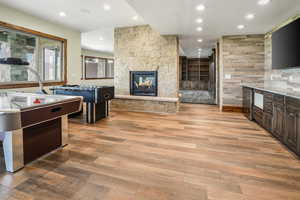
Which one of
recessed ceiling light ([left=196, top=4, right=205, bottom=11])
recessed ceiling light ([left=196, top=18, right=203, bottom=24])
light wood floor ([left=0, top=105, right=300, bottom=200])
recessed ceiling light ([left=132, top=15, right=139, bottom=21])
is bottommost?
light wood floor ([left=0, top=105, right=300, bottom=200])

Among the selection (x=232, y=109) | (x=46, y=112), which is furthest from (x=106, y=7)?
(x=232, y=109)

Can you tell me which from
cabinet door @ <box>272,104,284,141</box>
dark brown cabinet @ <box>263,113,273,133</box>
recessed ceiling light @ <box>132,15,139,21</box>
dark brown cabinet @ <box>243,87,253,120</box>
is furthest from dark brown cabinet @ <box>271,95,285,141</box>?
recessed ceiling light @ <box>132,15,139,21</box>

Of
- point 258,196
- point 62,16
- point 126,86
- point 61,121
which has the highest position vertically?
point 62,16

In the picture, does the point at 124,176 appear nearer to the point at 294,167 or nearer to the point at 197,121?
the point at 294,167

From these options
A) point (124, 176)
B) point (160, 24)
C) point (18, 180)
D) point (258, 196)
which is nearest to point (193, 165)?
point (258, 196)

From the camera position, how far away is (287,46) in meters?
3.51

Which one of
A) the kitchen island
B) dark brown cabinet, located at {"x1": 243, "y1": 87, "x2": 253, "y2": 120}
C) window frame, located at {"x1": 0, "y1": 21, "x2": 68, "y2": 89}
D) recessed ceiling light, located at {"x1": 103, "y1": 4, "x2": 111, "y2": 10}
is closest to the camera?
the kitchen island

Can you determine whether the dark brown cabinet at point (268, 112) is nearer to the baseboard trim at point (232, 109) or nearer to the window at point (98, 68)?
the baseboard trim at point (232, 109)

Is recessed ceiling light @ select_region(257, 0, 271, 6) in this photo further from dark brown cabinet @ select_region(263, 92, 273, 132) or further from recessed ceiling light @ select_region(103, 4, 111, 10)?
recessed ceiling light @ select_region(103, 4, 111, 10)

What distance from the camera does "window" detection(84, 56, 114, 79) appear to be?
10.8 m

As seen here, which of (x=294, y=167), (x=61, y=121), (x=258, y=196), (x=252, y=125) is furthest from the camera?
(x=252, y=125)

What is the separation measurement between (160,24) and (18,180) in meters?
4.28

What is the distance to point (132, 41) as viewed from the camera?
5934 mm

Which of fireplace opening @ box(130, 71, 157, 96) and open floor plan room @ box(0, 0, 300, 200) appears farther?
fireplace opening @ box(130, 71, 157, 96)
